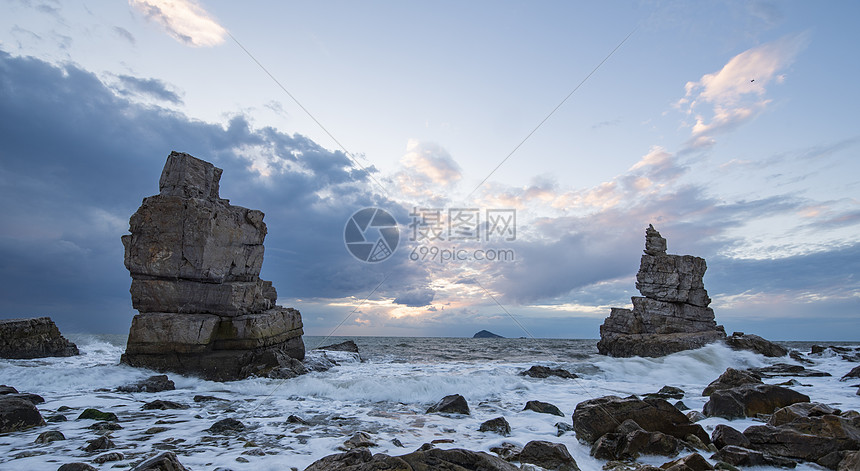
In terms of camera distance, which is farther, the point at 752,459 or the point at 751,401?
the point at 751,401

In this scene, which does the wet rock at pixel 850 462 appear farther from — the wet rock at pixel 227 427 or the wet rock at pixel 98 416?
the wet rock at pixel 98 416

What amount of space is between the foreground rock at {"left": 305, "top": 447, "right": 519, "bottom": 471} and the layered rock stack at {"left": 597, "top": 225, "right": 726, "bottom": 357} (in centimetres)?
3286

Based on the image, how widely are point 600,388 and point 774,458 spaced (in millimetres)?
9505

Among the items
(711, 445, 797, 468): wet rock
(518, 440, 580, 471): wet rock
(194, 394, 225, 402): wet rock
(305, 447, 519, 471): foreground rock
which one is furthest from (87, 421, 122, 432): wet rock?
(711, 445, 797, 468): wet rock

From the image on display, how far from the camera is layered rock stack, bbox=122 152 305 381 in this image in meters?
15.9

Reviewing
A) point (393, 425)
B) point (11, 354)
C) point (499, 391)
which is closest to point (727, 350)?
point (499, 391)

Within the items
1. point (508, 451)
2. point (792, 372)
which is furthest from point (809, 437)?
point (792, 372)

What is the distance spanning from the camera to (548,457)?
6098 mm

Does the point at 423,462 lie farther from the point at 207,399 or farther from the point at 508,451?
the point at 207,399

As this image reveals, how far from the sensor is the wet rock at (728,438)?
6497mm

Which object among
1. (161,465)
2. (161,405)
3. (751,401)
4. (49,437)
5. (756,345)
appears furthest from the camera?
(756,345)

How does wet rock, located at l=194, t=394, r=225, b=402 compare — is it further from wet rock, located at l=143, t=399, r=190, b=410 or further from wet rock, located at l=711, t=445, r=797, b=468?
wet rock, located at l=711, t=445, r=797, b=468

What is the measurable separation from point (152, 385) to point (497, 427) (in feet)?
39.6

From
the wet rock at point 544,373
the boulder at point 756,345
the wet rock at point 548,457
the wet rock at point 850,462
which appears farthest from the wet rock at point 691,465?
the boulder at point 756,345
